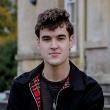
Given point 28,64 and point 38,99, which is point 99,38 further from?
point 38,99

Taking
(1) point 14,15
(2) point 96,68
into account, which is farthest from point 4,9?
(2) point 96,68

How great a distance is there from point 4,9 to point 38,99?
35.8 metres

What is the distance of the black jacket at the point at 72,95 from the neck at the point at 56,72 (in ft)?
0.19

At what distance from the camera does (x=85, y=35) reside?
47.1ft

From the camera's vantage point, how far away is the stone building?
532 inches

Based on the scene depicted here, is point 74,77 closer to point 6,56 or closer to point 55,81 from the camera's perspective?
point 55,81

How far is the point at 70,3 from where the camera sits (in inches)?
624

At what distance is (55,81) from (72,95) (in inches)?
5.3

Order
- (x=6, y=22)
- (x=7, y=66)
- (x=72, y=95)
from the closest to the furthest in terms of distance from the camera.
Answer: (x=72, y=95) < (x=7, y=66) < (x=6, y=22)

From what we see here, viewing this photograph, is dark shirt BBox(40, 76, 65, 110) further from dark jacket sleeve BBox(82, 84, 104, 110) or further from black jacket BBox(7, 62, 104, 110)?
dark jacket sleeve BBox(82, 84, 104, 110)

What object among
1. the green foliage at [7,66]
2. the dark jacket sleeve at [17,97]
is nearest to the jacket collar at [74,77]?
the dark jacket sleeve at [17,97]

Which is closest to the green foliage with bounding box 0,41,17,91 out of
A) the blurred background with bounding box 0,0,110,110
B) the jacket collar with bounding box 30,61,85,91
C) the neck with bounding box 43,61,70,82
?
the blurred background with bounding box 0,0,110,110

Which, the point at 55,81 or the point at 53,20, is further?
the point at 55,81

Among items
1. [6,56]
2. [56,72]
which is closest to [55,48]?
[56,72]
